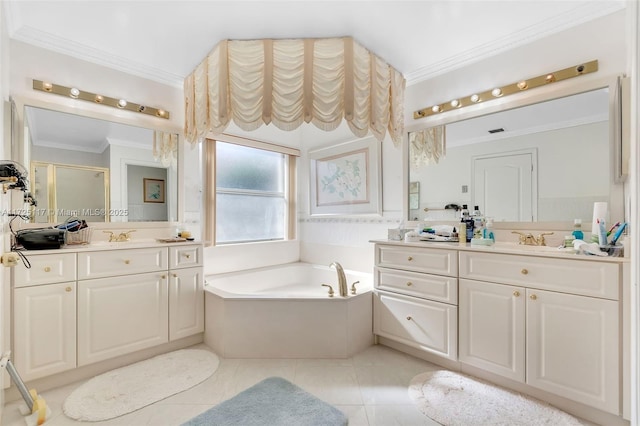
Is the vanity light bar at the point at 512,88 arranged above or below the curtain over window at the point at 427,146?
above

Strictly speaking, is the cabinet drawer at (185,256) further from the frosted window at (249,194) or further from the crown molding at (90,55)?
the crown molding at (90,55)

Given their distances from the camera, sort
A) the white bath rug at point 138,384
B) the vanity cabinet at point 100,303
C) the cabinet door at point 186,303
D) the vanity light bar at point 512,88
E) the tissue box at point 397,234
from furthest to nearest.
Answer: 1. the tissue box at point 397,234
2. the cabinet door at point 186,303
3. the vanity light bar at point 512,88
4. the vanity cabinet at point 100,303
5. the white bath rug at point 138,384

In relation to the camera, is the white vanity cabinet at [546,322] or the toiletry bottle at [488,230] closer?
the white vanity cabinet at [546,322]

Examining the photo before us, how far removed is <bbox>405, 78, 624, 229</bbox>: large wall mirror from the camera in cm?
193

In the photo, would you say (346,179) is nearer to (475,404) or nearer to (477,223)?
(477,223)

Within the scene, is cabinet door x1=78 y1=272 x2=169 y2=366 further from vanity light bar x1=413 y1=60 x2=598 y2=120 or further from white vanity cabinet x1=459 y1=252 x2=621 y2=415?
vanity light bar x1=413 y1=60 x2=598 y2=120

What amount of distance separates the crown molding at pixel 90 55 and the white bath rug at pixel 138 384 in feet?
7.89

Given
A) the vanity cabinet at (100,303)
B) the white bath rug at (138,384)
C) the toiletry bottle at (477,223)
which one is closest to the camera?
the white bath rug at (138,384)

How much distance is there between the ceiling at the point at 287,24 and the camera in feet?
6.27

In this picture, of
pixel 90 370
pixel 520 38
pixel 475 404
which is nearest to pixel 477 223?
pixel 475 404

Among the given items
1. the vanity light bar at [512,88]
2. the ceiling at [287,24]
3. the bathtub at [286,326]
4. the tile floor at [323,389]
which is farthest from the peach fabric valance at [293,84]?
the tile floor at [323,389]

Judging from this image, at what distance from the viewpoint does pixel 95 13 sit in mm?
1979

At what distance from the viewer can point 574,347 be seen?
Answer: 1.68 metres

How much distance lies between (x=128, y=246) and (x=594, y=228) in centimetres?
315
